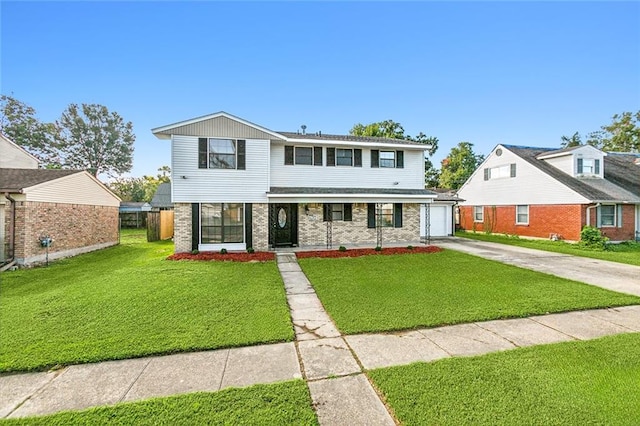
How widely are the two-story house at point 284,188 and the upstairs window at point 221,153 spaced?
0.04 m

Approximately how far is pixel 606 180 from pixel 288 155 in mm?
19260

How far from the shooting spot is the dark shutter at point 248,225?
11.7 meters

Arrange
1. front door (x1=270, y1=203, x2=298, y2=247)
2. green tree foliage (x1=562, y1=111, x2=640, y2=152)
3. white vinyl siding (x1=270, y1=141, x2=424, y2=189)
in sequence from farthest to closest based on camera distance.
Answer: green tree foliage (x1=562, y1=111, x2=640, y2=152)
front door (x1=270, y1=203, x2=298, y2=247)
white vinyl siding (x1=270, y1=141, x2=424, y2=189)

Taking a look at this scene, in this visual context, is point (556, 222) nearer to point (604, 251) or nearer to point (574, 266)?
point (604, 251)

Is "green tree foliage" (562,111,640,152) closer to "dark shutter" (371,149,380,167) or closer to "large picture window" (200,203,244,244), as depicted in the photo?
"dark shutter" (371,149,380,167)

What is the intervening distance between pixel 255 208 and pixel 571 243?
16281 mm

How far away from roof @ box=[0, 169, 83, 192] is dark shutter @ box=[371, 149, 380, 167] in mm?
13324

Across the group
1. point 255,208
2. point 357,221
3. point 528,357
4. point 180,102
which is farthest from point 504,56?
point 180,102

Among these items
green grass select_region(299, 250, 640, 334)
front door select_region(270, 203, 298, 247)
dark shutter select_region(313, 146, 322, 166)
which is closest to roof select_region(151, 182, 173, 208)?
front door select_region(270, 203, 298, 247)

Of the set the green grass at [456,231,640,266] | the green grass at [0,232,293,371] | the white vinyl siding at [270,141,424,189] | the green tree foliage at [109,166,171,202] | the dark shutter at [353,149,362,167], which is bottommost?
the green grass at [0,232,293,371]

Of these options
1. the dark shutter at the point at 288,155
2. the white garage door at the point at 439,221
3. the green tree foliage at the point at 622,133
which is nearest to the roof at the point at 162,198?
the dark shutter at the point at 288,155

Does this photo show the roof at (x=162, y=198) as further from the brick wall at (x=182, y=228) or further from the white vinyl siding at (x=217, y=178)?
the white vinyl siding at (x=217, y=178)

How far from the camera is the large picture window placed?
1161cm

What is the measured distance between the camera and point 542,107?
19.1 meters
